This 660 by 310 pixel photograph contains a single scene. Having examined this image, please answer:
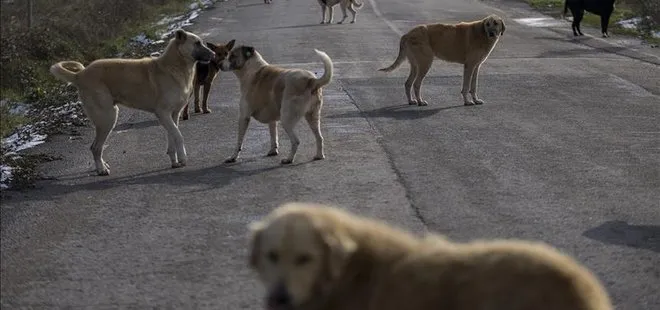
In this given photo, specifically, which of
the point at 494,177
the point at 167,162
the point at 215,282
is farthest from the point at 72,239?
the point at 494,177

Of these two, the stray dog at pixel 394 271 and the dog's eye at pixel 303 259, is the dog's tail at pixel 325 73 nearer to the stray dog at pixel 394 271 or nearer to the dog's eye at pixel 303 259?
the stray dog at pixel 394 271

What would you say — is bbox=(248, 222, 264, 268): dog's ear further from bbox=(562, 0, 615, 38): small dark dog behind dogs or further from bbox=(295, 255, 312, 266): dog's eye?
bbox=(562, 0, 615, 38): small dark dog behind dogs

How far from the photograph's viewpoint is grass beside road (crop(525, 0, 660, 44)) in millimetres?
28172

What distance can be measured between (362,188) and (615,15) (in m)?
24.7

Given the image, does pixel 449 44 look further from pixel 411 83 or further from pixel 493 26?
pixel 411 83

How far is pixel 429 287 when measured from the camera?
4.23 metres

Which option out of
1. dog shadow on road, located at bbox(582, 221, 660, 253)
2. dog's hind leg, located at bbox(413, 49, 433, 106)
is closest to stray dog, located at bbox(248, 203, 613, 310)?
dog shadow on road, located at bbox(582, 221, 660, 253)

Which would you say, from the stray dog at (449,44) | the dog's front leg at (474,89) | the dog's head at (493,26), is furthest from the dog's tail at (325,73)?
the dog's head at (493,26)

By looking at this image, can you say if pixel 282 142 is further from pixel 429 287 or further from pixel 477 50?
pixel 429 287

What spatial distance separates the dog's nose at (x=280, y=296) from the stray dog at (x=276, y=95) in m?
6.93

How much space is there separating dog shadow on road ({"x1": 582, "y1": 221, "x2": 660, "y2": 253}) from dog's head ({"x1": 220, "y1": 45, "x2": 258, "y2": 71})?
495 centimetres

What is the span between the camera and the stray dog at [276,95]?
457 inches

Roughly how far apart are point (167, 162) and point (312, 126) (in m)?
1.57

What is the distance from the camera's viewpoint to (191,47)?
12.2 metres
